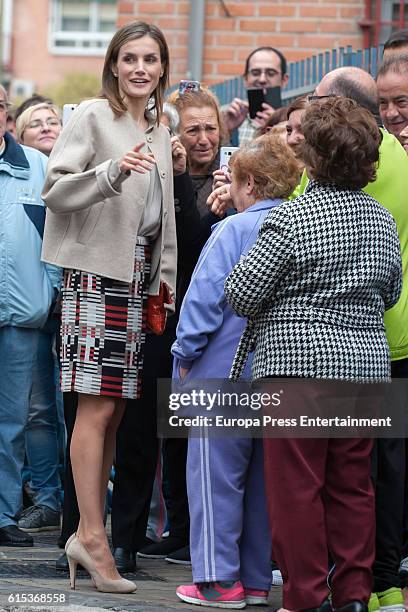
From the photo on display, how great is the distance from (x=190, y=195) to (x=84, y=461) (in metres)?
1.32

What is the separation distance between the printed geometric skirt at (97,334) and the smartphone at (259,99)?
8.68 feet

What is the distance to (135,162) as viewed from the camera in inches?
205

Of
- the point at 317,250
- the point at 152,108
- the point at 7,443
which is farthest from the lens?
the point at 7,443

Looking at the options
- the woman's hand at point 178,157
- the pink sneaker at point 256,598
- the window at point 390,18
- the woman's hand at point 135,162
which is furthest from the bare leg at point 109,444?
the window at point 390,18

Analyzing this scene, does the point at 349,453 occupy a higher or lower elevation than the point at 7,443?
higher

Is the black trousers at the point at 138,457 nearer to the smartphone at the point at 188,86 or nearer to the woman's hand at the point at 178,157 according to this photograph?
the woman's hand at the point at 178,157

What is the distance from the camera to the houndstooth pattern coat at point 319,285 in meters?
4.80

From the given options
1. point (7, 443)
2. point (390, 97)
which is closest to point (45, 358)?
point (7, 443)

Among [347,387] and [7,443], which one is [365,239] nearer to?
[347,387]

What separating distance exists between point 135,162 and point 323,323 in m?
0.98

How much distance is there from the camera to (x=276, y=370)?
4859 mm

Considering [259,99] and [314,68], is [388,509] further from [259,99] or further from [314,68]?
[314,68]

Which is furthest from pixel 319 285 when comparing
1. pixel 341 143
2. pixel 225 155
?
pixel 225 155

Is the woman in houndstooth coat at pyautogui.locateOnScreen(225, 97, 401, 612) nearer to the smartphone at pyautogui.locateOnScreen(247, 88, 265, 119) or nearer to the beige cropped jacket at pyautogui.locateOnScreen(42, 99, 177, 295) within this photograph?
the beige cropped jacket at pyautogui.locateOnScreen(42, 99, 177, 295)
